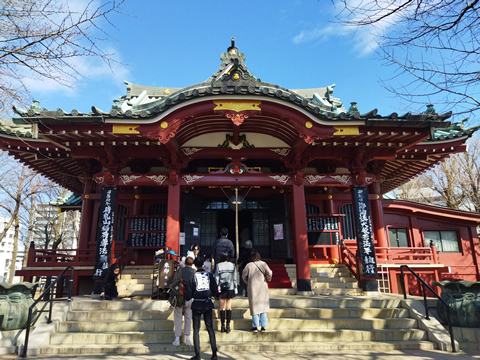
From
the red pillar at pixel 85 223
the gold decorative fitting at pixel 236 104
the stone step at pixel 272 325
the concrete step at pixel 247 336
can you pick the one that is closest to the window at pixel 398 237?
the stone step at pixel 272 325

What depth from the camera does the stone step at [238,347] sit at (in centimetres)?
577

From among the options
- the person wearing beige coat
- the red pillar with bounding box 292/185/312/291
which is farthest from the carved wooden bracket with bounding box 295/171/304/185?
the person wearing beige coat

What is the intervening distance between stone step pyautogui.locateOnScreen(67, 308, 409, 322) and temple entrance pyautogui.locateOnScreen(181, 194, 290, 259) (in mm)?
4130

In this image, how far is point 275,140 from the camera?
10570mm

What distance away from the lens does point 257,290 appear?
6.25m

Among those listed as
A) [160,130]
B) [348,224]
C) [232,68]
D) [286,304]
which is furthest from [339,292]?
[232,68]

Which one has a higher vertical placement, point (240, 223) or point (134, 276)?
point (240, 223)

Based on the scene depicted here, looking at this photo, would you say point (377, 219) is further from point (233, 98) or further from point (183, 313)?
point (183, 313)

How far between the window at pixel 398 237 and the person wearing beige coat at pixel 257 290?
11.1m

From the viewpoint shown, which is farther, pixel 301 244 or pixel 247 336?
pixel 301 244

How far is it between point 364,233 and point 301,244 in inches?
77.0

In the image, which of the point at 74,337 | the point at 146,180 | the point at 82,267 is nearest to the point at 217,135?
the point at 146,180

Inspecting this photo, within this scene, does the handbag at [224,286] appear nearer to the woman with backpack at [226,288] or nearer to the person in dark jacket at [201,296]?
the woman with backpack at [226,288]

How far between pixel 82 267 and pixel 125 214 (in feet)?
9.25
